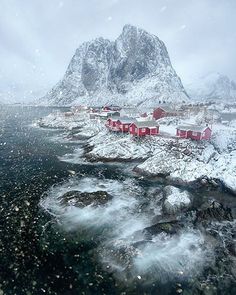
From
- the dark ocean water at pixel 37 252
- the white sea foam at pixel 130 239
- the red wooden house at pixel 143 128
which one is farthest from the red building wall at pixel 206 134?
the dark ocean water at pixel 37 252

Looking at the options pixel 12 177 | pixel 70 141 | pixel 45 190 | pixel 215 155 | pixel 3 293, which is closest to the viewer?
pixel 3 293

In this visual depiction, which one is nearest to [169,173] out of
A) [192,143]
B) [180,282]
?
[192,143]

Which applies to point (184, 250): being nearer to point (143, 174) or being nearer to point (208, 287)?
point (208, 287)

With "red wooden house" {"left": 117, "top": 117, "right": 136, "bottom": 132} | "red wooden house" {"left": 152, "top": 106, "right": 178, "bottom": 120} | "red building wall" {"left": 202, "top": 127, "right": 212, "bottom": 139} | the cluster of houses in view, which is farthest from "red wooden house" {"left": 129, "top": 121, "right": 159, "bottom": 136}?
"red wooden house" {"left": 152, "top": 106, "right": 178, "bottom": 120}

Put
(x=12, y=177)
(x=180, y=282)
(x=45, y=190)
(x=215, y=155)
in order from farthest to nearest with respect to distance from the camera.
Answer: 1. (x=215, y=155)
2. (x=12, y=177)
3. (x=45, y=190)
4. (x=180, y=282)

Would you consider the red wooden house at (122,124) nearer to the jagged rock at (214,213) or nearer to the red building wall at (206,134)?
the red building wall at (206,134)

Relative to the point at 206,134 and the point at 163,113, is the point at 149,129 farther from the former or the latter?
the point at 163,113

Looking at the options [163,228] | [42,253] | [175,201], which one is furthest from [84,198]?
[175,201]
